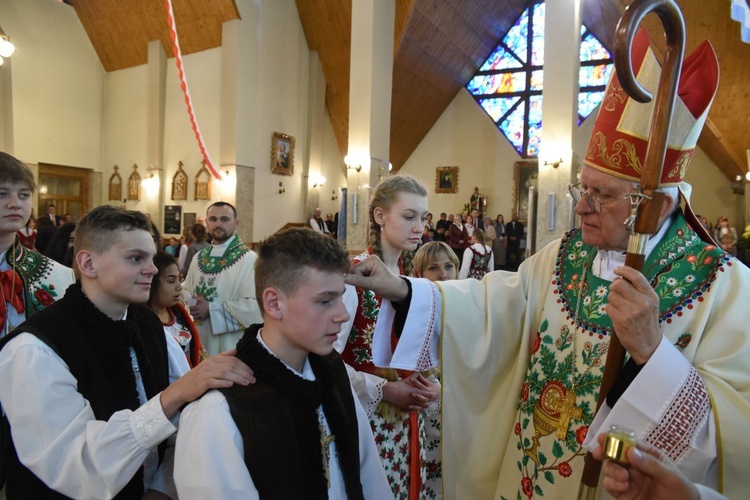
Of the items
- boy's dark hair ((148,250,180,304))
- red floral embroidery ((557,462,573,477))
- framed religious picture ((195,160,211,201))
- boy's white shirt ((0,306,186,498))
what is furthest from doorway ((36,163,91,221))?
red floral embroidery ((557,462,573,477))

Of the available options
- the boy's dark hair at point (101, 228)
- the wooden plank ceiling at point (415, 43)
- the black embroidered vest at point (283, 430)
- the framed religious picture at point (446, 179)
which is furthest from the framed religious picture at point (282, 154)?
the black embroidered vest at point (283, 430)

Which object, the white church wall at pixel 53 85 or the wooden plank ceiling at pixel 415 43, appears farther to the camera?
the white church wall at pixel 53 85

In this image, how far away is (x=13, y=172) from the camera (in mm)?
2398

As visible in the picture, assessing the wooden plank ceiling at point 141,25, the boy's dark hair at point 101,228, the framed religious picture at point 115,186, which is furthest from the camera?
the framed religious picture at point 115,186

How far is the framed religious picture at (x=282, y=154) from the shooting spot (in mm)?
14906

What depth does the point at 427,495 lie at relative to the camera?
119 inches

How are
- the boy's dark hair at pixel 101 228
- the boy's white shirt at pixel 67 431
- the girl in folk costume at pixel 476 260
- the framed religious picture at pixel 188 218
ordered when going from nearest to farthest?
the boy's white shirt at pixel 67 431 → the boy's dark hair at pixel 101 228 → the girl in folk costume at pixel 476 260 → the framed religious picture at pixel 188 218

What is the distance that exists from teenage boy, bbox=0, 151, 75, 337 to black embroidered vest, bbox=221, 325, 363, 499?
1.39m

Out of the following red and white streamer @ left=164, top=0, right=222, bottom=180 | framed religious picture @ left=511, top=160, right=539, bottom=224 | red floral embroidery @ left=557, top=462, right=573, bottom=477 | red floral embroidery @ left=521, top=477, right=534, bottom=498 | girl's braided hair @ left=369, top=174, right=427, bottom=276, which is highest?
red and white streamer @ left=164, top=0, right=222, bottom=180

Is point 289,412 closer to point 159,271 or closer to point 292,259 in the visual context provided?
point 292,259

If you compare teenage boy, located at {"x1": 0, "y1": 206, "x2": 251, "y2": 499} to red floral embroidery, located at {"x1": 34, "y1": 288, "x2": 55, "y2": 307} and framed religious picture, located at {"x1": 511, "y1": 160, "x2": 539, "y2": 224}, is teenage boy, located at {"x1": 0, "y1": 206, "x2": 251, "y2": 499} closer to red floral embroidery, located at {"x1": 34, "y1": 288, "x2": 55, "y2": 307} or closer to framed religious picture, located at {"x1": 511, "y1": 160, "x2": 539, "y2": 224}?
red floral embroidery, located at {"x1": 34, "y1": 288, "x2": 55, "y2": 307}

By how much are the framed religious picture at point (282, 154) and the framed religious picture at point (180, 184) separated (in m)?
2.77

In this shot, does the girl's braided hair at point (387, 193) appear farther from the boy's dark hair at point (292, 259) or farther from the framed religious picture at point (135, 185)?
the framed religious picture at point (135, 185)

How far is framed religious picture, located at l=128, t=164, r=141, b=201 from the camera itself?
1681 cm
